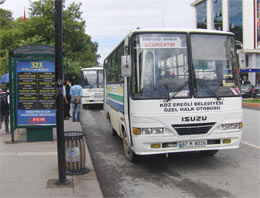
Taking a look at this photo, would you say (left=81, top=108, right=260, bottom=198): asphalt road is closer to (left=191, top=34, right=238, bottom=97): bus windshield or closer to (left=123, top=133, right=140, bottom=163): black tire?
(left=123, top=133, right=140, bottom=163): black tire

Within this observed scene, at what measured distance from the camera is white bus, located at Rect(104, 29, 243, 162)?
598 cm

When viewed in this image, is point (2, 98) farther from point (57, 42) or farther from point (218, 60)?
point (218, 60)

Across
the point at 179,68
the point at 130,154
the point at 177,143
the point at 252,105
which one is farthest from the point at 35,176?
the point at 252,105

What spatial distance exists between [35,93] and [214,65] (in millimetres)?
5193

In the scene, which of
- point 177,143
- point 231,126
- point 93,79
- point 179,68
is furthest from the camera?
point 93,79

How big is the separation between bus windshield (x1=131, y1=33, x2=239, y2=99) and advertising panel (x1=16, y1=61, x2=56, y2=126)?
3.84 metres

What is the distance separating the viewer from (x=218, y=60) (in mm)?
6410

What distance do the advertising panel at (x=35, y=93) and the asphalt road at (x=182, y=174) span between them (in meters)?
1.81

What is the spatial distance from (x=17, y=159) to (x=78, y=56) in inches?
1642

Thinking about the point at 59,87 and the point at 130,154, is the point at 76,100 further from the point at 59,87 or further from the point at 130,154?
the point at 59,87

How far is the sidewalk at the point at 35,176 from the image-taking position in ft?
15.9

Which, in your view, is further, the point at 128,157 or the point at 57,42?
the point at 128,157

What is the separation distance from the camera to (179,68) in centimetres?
619

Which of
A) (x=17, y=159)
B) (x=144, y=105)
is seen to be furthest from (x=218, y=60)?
(x=17, y=159)
